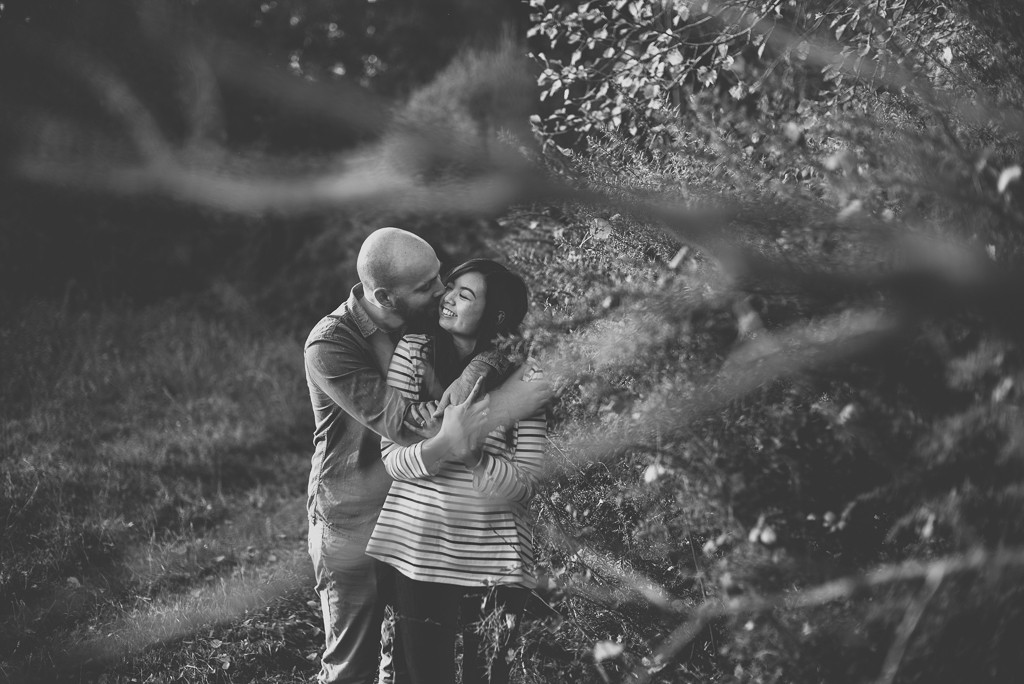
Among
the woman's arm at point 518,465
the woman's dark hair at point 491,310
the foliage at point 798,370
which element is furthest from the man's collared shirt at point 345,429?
the foliage at point 798,370

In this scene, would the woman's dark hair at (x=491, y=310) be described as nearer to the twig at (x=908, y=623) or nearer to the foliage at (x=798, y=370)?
the foliage at (x=798, y=370)

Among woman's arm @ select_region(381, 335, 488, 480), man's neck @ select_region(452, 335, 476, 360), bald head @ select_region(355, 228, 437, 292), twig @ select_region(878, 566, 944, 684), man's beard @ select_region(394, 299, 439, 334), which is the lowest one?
twig @ select_region(878, 566, 944, 684)

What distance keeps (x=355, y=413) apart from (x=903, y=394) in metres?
1.71

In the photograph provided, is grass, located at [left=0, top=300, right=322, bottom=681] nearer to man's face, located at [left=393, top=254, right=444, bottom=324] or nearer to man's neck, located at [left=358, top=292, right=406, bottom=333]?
man's neck, located at [left=358, top=292, right=406, bottom=333]

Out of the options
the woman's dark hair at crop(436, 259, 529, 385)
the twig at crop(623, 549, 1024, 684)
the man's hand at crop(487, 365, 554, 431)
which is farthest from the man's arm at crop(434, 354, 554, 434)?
the twig at crop(623, 549, 1024, 684)

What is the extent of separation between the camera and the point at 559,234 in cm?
303

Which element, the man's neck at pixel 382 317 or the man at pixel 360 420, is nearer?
the man at pixel 360 420

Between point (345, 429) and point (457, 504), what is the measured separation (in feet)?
1.97

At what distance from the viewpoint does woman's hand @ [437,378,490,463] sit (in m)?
2.57

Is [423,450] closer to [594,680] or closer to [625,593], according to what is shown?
[625,593]

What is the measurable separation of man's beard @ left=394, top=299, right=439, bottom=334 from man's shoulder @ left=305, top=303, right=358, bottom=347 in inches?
7.1

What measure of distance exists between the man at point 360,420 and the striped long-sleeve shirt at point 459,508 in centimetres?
9

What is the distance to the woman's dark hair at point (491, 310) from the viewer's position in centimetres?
282

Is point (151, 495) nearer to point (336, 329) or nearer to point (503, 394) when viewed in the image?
point (336, 329)
